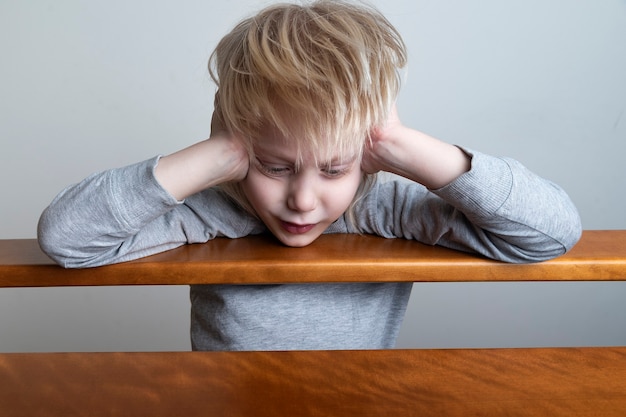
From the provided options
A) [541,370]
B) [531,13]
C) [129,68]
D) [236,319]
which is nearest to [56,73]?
[129,68]

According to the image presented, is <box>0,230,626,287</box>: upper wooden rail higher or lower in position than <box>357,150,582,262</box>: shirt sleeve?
lower

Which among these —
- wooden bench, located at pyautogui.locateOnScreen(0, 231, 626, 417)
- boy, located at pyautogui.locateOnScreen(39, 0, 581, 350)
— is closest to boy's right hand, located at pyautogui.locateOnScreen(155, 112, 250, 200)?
boy, located at pyautogui.locateOnScreen(39, 0, 581, 350)

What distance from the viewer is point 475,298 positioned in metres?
1.55

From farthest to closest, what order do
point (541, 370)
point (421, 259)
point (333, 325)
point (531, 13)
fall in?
point (531, 13) → point (333, 325) → point (421, 259) → point (541, 370)

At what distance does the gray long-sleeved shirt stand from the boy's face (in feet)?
0.27

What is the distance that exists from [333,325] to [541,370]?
420mm

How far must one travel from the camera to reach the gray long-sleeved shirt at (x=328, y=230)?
65 cm

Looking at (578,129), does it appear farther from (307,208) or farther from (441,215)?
(307,208)

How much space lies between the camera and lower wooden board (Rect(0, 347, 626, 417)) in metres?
0.38

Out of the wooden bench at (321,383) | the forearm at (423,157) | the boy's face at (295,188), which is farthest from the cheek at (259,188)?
the wooden bench at (321,383)

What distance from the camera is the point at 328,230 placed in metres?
0.80

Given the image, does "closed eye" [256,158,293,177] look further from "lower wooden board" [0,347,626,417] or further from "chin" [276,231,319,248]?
"lower wooden board" [0,347,626,417]

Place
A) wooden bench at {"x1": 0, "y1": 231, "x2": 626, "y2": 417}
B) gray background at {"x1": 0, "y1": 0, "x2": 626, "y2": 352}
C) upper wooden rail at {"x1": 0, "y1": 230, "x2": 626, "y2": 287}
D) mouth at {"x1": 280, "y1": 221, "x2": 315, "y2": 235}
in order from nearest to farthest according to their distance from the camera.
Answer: wooden bench at {"x1": 0, "y1": 231, "x2": 626, "y2": 417} → upper wooden rail at {"x1": 0, "y1": 230, "x2": 626, "y2": 287} → mouth at {"x1": 280, "y1": 221, "x2": 315, "y2": 235} → gray background at {"x1": 0, "y1": 0, "x2": 626, "y2": 352}

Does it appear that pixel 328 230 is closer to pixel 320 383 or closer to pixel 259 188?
pixel 259 188
